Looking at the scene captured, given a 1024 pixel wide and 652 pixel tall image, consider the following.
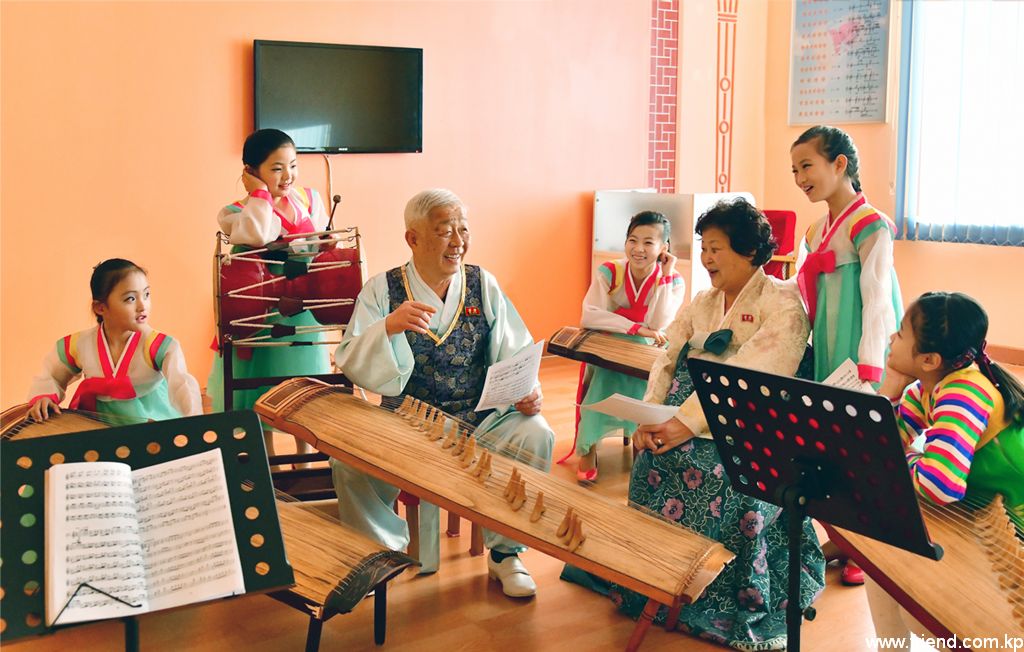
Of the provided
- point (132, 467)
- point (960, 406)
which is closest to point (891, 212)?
point (960, 406)

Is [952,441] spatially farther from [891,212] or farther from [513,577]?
[891,212]

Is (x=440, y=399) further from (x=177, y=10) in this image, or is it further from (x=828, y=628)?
(x=177, y=10)

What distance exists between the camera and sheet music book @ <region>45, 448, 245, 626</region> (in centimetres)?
141

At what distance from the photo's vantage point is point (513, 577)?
2809 mm

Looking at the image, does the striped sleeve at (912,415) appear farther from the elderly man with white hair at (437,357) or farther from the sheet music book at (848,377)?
the elderly man with white hair at (437,357)

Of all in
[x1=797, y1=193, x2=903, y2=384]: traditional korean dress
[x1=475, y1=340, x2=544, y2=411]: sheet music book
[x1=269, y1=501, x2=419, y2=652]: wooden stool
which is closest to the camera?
[x1=269, y1=501, x2=419, y2=652]: wooden stool

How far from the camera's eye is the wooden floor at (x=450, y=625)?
8.23ft

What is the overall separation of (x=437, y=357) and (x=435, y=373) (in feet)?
0.15

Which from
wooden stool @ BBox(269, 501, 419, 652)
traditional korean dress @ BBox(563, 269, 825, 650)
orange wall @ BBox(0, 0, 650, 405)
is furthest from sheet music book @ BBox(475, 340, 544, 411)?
orange wall @ BBox(0, 0, 650, 405)

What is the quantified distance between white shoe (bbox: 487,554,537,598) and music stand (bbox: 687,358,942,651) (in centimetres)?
105

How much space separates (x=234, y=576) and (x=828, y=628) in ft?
5.57

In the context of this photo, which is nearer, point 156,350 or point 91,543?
point 91,543

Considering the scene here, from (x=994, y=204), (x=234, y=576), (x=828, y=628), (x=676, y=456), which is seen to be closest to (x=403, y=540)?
(x=676, y=456)

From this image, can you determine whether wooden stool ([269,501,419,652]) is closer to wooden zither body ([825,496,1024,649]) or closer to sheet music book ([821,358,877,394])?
wooden zither body ([825,496,1024,649])
